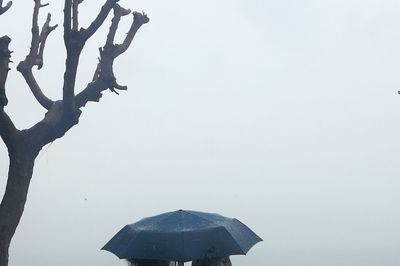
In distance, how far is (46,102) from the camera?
10.1 m

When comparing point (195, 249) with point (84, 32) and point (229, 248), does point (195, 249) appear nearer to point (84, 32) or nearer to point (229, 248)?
point (229, 248)

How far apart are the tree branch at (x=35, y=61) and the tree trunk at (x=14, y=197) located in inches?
44.6

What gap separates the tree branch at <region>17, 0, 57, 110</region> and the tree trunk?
3.72 ft

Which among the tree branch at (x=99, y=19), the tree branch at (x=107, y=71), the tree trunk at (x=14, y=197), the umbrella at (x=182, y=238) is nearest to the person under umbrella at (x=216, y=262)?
the umbrella at (x=182, y=238)

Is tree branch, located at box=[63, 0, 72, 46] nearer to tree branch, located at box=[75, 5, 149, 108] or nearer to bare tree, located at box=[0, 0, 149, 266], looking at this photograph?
bare tree, located at box=[0, 0, 149, 266]

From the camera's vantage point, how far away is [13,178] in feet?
29.8

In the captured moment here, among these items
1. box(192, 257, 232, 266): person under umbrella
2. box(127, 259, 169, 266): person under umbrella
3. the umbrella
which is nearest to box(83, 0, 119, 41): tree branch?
the umbrella

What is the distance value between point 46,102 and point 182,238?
3.34m

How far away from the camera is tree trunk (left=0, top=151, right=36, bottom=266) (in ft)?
29.1

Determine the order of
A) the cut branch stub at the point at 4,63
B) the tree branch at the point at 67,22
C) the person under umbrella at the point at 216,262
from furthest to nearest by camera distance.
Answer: the tree branch at the point at 67,22 < the cut branch stub at the point at 4,63 < the person under umbrella at the point at 216,262

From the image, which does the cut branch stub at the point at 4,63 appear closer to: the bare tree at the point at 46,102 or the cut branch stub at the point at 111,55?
the bare tree at the point at 46,102

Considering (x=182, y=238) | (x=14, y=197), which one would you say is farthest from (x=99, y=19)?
(x=182, y=238)

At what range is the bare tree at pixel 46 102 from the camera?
8953 mm

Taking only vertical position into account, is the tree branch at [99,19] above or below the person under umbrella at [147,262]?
above
